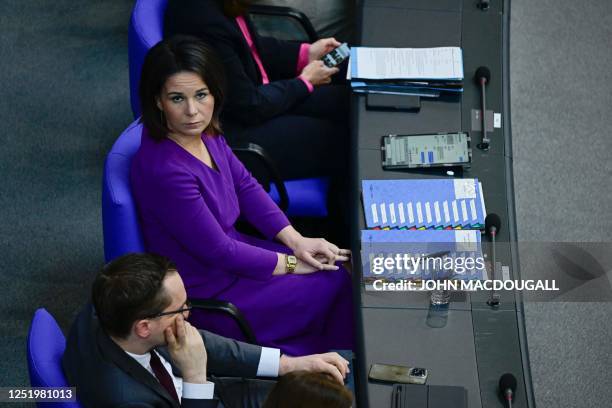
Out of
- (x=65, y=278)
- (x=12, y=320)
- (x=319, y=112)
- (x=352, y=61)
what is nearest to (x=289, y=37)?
(x=319, y=112)

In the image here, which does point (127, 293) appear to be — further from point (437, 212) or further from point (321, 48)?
point (321, 48)

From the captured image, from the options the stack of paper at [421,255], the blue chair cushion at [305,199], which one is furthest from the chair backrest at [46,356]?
the blue chair cushion at [305,199]

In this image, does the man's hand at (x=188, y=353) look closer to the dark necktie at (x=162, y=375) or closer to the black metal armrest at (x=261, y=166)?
the dark necktie at (x=162, y=375)

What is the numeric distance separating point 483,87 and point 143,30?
116 centimetres

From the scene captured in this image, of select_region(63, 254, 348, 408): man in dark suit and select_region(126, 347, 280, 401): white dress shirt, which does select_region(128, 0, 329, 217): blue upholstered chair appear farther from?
select_region(63, 254, 348, 408): man in dark suit

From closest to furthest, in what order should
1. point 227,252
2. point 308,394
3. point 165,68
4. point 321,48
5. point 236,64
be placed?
point 308,394 < point 165,68 < point 227,252 < point 236,64 < point 321,48

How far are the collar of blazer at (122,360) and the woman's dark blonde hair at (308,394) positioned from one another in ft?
1.11

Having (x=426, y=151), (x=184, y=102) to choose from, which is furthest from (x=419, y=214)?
(x=184, y=102)

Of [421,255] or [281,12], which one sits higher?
[281,12]

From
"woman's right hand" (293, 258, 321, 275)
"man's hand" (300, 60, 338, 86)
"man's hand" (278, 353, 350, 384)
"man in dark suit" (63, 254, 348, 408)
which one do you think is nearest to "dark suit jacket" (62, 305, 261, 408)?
"man in dark suit" (63, 254, 348, 408)

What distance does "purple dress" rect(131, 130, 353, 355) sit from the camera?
2.51 m

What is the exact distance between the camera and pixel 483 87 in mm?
2986

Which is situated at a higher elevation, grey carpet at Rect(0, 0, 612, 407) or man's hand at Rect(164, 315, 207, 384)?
grey carpet at Rect(0, 0, 612, 407)

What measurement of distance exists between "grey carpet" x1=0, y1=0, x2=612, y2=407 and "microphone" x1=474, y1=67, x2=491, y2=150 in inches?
33.9
